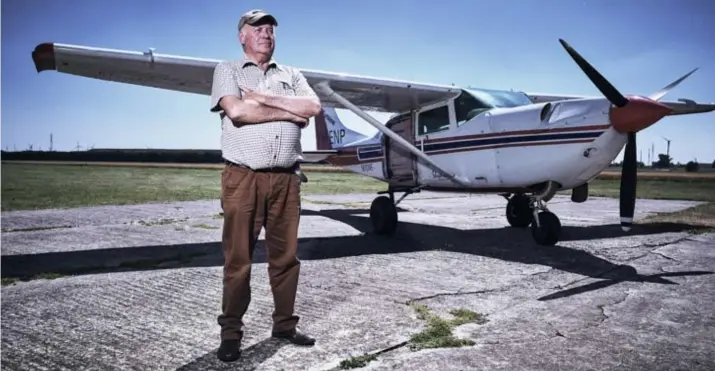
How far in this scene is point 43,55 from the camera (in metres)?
5.20

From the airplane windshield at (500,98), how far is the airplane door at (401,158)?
4.83 feet

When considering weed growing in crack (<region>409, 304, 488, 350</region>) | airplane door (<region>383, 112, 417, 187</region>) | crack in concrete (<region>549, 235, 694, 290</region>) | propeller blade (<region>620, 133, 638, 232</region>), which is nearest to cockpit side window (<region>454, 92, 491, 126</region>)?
airplane door (<region>383, 112, 417, 187</region>)

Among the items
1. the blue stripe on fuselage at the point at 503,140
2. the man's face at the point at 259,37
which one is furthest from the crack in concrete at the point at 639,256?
the man's face at the point at 259,37

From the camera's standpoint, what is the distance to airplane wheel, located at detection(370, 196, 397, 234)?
744cm

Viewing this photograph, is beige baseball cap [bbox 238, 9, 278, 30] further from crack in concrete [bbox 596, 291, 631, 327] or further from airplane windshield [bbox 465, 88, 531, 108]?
airplane windshield [bbox 465, 88, 531, 108]

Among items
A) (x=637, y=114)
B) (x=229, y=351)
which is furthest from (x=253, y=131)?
(x=637, y=114)

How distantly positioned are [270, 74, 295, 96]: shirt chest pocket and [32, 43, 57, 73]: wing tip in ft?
13.2

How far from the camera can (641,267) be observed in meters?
4.96

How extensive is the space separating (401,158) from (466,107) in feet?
5.42

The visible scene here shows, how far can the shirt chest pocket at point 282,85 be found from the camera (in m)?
2.76

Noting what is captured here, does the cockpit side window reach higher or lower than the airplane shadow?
higher

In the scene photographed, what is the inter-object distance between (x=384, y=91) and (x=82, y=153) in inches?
3119

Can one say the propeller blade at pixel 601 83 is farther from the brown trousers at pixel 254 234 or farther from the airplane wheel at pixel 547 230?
the brown trousers at pixel 254 234

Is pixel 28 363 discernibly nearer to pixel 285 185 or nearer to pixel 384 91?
pixel 285 185
